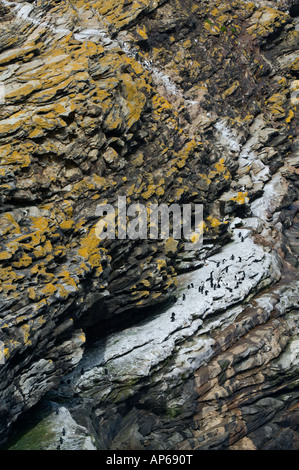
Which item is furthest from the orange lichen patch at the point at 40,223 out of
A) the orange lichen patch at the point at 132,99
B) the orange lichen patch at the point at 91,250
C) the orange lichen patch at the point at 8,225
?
the orange lichen patch at the point at 132,99

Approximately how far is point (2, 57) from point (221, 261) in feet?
91.5

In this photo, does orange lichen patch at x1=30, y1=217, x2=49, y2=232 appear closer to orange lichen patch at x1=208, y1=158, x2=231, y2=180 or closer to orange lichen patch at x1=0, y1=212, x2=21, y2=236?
orange lichen patch at x1=0, y1=212, x2=21, y2=236

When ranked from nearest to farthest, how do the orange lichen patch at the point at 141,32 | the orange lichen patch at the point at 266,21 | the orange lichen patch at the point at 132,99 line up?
the orange lichen patch at the point at 132,99
the orange lichen patch at the point at 141,32
the orange lichen patch at the point at 266,21

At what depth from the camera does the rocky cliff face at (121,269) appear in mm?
35531

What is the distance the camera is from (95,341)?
44875 mm

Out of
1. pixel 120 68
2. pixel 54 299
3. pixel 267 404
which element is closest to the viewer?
pixel 54 299

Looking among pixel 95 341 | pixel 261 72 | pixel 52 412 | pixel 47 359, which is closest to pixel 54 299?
pixel 47 359

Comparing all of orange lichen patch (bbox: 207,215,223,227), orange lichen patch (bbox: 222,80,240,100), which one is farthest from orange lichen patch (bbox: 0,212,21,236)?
orange lichen patch (bbox: 222,80,240,100)

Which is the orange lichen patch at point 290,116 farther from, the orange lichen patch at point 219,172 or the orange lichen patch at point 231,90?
the orange lichen patch at point 219,172

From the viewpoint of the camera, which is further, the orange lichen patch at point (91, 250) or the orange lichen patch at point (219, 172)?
the orange lichen patch at point (219, 172)

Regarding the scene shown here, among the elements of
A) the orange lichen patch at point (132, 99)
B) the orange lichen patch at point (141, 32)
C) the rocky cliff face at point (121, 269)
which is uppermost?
the orange lichen patch at point (141, 32)

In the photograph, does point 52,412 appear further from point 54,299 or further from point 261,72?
point 261,72

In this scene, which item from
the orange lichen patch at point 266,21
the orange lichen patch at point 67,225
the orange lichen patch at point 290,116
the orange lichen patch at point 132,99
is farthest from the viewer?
the orange lichen patch at point 266,21

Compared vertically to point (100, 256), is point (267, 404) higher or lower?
lower
